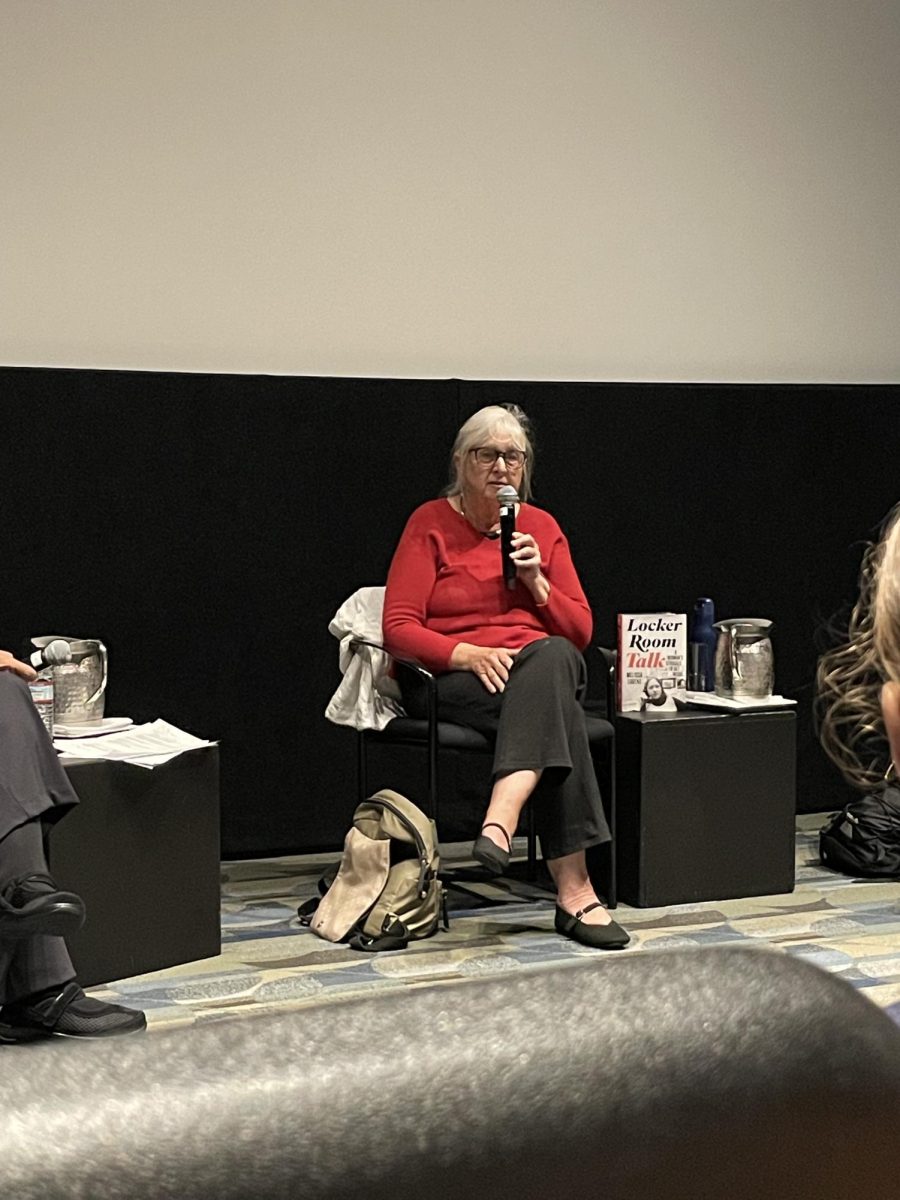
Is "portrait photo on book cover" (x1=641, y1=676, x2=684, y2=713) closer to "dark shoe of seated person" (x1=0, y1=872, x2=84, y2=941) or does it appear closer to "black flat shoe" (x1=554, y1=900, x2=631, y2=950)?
"black flat shoe" (x1=554, y1=900, x2=631, y2=950)

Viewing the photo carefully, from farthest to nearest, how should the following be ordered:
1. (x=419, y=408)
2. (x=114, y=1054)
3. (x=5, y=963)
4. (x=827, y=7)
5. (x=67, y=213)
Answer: (x=827, y=7) < (x=419, y=408) < (x=67, y=213) < (x=5, y=963) < (x=114, y=1054)

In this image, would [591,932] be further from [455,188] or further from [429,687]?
[455,188]

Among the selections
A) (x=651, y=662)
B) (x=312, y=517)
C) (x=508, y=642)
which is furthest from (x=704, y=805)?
(x=312, y=517)

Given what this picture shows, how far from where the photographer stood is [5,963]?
327cm

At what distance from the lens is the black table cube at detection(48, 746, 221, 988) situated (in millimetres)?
3670

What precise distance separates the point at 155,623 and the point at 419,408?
107 centimetres

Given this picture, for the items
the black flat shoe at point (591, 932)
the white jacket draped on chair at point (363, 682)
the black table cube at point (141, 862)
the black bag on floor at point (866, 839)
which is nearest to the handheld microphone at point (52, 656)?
the black table cube at point (141, 862)

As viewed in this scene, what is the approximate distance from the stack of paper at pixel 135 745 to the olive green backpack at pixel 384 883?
20.4 inches

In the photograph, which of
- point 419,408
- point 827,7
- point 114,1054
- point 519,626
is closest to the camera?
point 114,1054

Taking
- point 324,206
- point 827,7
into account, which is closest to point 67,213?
point 324,206

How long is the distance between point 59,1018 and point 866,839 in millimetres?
2541

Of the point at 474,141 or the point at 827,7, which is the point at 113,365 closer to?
the point at 474,141

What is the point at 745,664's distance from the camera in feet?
15.5

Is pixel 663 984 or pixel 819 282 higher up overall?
pixel 819 282
